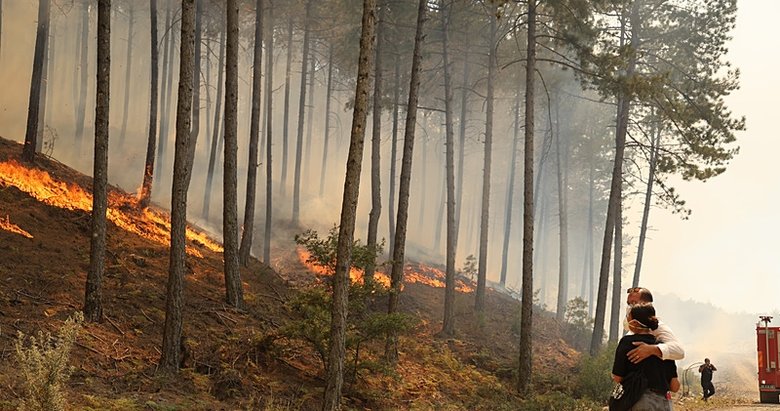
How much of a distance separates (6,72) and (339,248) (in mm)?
44725

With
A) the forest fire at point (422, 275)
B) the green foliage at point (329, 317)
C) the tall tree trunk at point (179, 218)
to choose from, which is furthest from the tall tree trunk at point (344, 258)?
the forest fire at point (422, 275)

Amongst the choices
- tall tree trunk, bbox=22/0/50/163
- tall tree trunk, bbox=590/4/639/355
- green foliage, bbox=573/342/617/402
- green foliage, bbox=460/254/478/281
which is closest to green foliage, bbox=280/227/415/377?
green foliage, bbox=573/342/617/402

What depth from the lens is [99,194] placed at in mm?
12094

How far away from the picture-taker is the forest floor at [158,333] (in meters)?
10.9

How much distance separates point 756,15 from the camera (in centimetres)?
12200

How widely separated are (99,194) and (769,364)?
61.0ft

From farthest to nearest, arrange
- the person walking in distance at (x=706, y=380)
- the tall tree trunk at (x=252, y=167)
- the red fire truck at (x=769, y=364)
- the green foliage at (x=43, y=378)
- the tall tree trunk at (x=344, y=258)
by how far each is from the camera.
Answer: the person walking in distance at (x=706, y=380)
the red fire truck at (x=769, y=364)
the tall tree trunk at (x=252, y=167)
the tall tree trunk at (x=344, y=258)
the green foliage at (x=43, y=378)

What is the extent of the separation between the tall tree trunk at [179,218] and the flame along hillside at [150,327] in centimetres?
50

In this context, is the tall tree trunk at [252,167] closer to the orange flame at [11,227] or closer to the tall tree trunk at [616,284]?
the orange flame at [11,227]

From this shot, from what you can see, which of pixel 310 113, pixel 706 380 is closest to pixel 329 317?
pixel 706 380

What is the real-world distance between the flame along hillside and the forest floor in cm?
3

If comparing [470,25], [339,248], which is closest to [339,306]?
[339,248]

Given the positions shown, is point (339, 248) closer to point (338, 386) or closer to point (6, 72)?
point (338, 386)

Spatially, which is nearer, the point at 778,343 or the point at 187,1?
the point at 187,1
